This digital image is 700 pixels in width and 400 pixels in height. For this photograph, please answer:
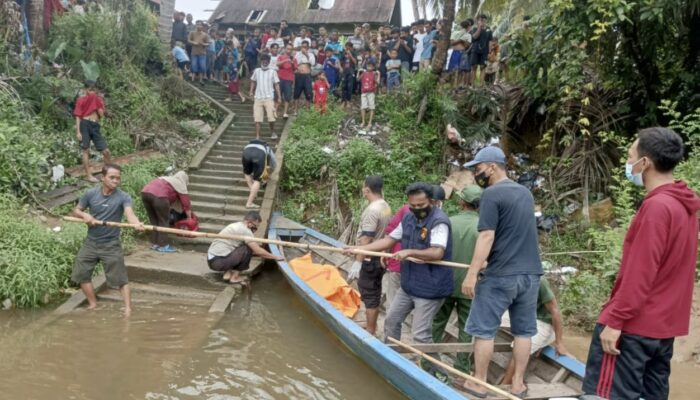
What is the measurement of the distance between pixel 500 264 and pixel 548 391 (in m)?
1.17

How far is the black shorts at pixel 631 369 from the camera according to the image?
112 inches

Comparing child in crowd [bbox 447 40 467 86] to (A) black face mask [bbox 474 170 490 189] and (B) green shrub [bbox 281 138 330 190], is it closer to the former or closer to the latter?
(B) green shrub [bbox 281 138 330 190]

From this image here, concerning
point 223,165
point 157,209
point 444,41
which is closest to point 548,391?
point 157,209

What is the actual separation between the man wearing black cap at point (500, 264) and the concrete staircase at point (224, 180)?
5.75 meters

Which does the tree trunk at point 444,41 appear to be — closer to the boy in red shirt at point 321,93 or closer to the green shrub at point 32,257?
the boy in red shirt at point 321,93

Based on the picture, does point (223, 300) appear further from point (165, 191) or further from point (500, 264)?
point (500, 264)

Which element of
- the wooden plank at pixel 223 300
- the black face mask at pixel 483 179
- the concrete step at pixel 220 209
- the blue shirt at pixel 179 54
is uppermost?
the blue shirt at pixel 179 54

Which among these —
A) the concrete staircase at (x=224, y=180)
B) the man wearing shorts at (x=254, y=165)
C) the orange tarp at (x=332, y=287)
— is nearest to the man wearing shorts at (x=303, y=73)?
the concrete staircase at (x=224, y=180)

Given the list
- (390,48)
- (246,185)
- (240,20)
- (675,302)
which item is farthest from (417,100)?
(240,20)

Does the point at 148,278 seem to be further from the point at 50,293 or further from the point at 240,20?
the point at 240,20

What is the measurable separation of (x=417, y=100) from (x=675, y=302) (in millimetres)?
9262

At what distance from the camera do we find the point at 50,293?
6301mm

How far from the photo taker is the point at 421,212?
14.9 feet

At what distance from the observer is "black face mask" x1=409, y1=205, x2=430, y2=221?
4.52 m
